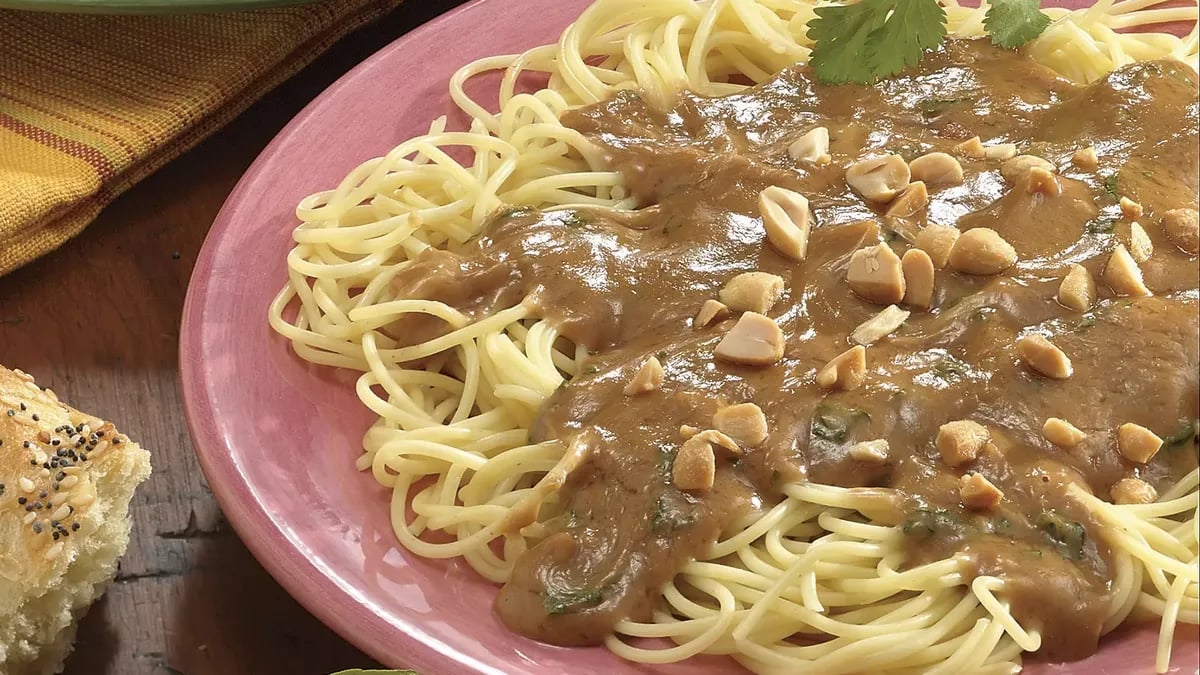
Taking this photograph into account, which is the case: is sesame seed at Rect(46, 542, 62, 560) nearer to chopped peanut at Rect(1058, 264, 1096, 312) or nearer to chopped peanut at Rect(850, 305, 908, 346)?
chopped peanut at Rect(850, 305, 908, 346)

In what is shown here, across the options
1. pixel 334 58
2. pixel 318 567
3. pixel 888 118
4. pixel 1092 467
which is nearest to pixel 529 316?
pixel 318 567

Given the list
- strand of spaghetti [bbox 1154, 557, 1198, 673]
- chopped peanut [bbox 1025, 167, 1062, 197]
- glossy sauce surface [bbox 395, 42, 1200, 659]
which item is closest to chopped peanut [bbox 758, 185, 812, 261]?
glossy sauce surface [bbox 395, 42, 1200, 659]

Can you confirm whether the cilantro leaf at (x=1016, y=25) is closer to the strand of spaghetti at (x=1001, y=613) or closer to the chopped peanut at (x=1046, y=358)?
the chopped peanut at (x=1046, y=358)

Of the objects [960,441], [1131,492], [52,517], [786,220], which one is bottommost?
[52,517]

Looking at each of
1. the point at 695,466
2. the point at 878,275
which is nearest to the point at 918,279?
the point at 878,275

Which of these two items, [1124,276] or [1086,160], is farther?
[1086,160]

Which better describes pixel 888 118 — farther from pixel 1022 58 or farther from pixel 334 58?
pixel 334 58

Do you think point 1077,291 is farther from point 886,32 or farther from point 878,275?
point 886,32
